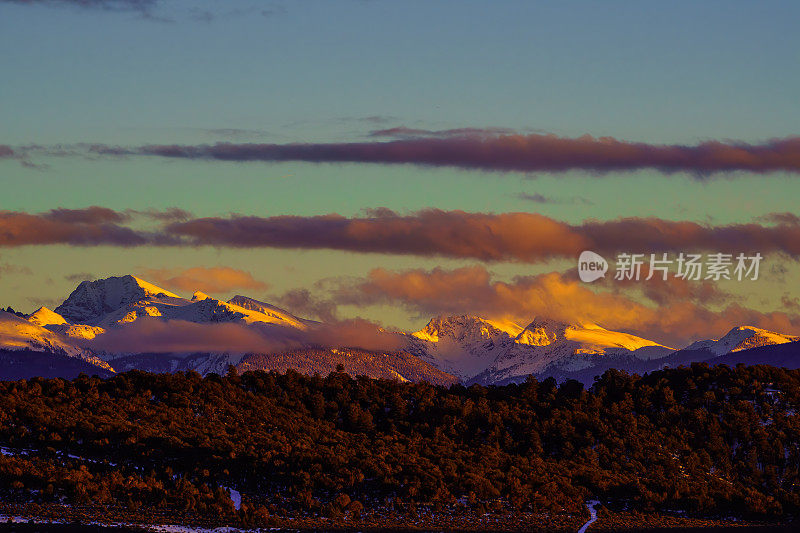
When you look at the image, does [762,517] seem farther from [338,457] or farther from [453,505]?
[338,457]

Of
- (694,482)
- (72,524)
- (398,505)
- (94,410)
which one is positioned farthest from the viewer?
(94,410)

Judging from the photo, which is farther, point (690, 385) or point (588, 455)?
point (690, 385)

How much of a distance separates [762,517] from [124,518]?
2878 inches

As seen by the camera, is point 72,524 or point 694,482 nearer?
point 72,524

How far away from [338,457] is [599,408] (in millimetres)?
42000

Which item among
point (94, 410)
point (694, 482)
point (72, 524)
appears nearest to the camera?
point (72, 524)

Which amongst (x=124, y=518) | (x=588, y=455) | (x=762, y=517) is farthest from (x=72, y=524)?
(x=762, y=517)

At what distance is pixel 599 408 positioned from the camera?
196 m

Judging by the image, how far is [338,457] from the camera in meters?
172

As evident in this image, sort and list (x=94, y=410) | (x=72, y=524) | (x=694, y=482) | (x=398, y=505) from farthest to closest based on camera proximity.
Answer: (x=94, y=410) < (x=694, y=482) < (x=398, y=505) < (x=72, y=524)

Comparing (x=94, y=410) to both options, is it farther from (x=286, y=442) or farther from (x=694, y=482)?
(x=694, y=482)

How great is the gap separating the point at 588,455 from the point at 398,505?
104 ft

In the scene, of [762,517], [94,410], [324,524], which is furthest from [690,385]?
[94,410]

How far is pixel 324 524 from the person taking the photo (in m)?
156
